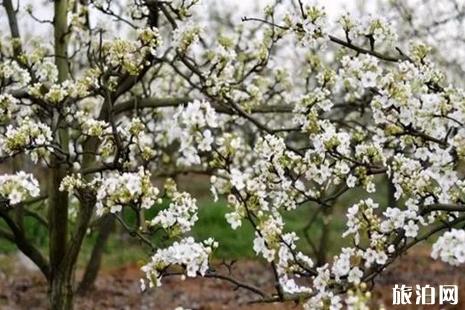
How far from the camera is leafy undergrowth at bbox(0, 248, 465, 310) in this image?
29.8 ft

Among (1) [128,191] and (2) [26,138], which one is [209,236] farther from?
(1) [128,191]

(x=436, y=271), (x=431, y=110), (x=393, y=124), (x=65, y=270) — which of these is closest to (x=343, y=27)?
(x=393, y=124)

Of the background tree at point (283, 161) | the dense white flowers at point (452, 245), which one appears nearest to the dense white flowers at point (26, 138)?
the background tree at point (283, 161)

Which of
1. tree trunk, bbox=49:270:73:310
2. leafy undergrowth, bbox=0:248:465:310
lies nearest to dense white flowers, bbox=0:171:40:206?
tree trunk, bbox=49:270:73:310

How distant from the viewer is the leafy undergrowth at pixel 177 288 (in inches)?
357

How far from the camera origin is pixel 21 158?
7938 mm

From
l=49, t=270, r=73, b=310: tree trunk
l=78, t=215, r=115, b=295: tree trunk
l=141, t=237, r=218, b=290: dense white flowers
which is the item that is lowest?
l=141, t=237, r=218, b=290: dense white flowers

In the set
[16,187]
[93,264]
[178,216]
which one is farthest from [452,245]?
[93,264]

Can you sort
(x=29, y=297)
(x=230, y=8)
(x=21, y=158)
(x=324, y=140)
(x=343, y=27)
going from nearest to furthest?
(x=324, y=140) < (x=343, y=27) < (x=21, y=158) < (x=29, y=297) < (x=230, y=8)

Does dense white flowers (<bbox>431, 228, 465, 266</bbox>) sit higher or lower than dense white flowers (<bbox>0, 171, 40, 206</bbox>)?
lower

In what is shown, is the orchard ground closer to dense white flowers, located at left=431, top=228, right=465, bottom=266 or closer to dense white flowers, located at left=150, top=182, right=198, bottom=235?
dense white flowers, located at left=150, top=182, right=198, bottom=235

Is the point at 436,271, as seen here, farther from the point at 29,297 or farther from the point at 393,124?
the point at 393,124

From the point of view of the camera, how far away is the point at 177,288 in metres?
10.7

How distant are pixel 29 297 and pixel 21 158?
237 centimetres
